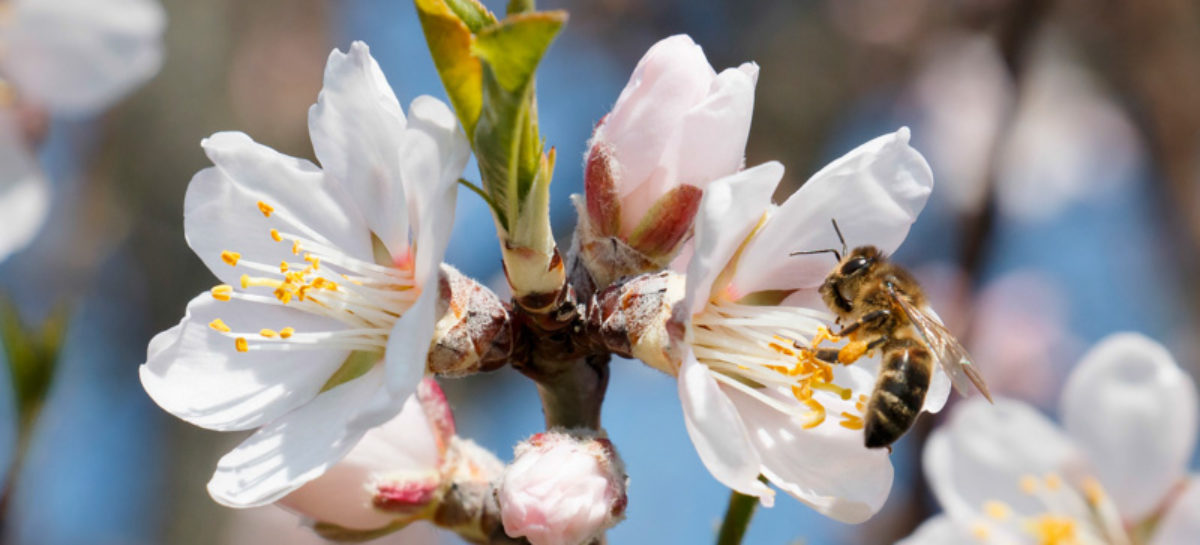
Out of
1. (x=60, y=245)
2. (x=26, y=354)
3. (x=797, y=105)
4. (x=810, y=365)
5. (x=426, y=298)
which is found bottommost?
(x=60, y=245)

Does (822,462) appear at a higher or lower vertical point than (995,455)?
higher

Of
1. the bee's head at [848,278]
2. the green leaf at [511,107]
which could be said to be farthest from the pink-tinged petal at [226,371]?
the bee's head at [848,278]

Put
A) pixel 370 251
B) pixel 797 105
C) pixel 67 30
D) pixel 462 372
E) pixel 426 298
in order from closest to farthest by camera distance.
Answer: pixel 426 298, pixel 462 372, pixel 370 251, pixel 67 30, pixel 797 105

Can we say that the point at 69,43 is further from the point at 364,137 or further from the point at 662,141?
the point at 662,141

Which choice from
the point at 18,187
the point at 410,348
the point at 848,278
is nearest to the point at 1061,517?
the point at 848,278

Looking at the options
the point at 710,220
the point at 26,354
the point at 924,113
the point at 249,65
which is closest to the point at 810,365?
the point at 710,220

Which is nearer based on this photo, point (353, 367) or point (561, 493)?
point (561, 493)

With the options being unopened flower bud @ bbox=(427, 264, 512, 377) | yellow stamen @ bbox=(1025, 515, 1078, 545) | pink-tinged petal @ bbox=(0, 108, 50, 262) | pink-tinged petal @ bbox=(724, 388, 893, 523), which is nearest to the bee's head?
pink-tinged petal @ bbox=(724, 388, 893, 523)

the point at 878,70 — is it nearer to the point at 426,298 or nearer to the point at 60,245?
the point at 60,245

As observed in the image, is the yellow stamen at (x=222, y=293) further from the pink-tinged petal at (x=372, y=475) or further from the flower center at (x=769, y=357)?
the flower center at (x=769, y=357)
